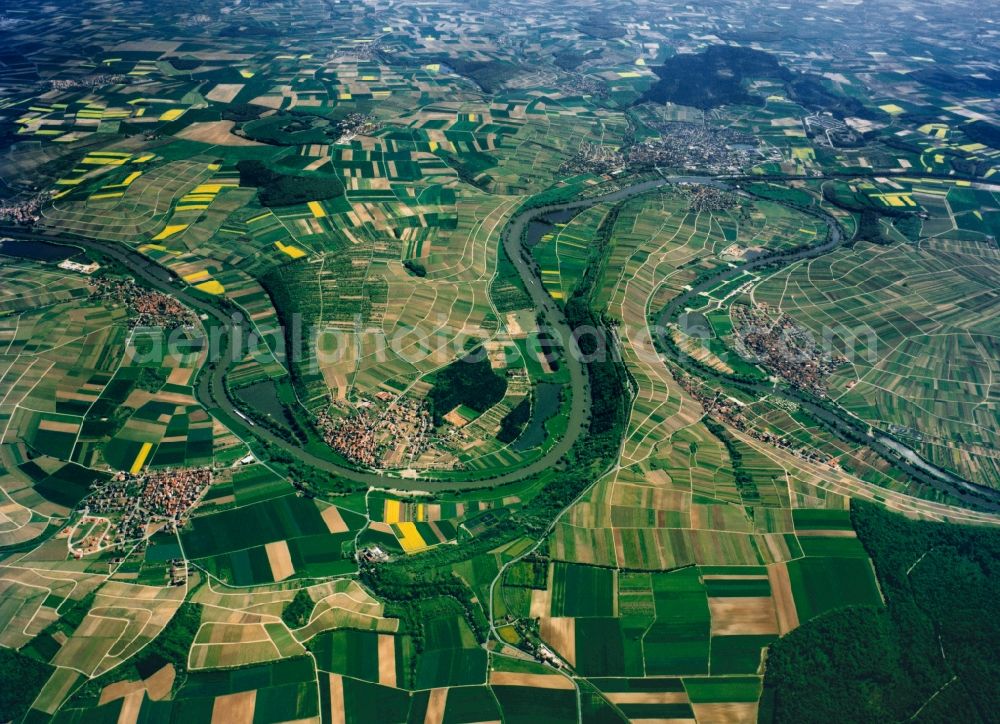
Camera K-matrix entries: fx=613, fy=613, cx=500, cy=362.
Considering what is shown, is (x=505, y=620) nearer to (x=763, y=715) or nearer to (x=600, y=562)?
(x=600, y=562)

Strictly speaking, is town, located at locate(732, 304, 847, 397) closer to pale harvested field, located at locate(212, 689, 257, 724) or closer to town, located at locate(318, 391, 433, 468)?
town, located at locate(318, 391, 433, 468)

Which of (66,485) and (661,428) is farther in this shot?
(661,428)

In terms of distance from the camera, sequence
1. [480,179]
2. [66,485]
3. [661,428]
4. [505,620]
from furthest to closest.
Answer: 1. [480,179]
2. [661,428]
3. [66,485]
4. [505,620]

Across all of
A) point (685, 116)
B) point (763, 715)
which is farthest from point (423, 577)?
point (685, 116)

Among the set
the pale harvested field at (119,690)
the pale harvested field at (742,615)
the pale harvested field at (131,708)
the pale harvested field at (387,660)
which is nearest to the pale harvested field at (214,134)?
the pale harvested field at (119,690)

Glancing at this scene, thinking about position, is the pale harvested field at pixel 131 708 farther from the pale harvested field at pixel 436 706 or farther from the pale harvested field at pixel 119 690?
the pale harvested field at pixel 436 706

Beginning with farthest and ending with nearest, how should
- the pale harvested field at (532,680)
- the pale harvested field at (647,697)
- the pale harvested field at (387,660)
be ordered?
1. the pale harvested field at (532,680)
2. the pale harvested field at (387,660)
3. the pale harvested field at (647,697)

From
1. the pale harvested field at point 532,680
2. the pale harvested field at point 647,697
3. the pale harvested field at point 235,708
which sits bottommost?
the pale harvested field at point 647,697

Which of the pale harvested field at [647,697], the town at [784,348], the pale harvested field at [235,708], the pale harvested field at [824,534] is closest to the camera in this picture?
the pale harvested field at [235,708]
